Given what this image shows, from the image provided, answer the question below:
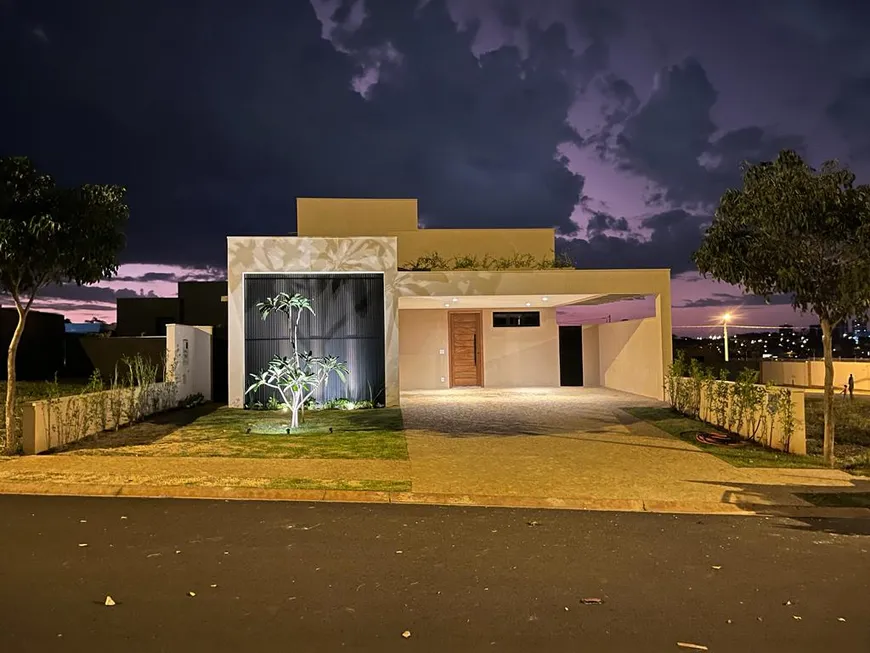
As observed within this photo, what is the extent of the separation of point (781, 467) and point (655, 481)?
7.13 ft

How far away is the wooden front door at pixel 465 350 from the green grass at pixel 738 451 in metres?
8.66

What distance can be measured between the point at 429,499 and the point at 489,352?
14541 millimetres

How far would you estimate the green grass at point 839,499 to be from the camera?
722 cm

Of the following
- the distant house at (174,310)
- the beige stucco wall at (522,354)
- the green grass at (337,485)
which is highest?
the distant house at (174,310)

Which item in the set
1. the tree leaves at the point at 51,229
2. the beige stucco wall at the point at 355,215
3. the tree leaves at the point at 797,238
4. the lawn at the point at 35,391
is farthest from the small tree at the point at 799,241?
the beige stucco wall at the point at 355,215

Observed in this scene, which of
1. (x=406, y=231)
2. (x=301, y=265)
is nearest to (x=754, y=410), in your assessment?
(x=301, y=265)

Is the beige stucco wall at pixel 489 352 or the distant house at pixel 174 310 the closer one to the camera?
the beige stucco wall at pixel 489 352

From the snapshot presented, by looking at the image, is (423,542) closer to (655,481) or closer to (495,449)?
(655,481)

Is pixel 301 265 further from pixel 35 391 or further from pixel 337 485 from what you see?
pixel 337 485

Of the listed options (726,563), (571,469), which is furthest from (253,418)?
(726,563)

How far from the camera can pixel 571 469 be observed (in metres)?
8.85

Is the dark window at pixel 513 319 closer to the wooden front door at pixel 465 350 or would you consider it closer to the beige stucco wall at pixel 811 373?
the wooden front door at pixel 465 350

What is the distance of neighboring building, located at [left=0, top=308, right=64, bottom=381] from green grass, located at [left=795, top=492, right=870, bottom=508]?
2187cm

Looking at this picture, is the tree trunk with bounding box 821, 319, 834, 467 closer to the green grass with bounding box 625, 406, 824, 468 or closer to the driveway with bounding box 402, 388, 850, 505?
the green grass with bounding box 625, 406, 824, 468
